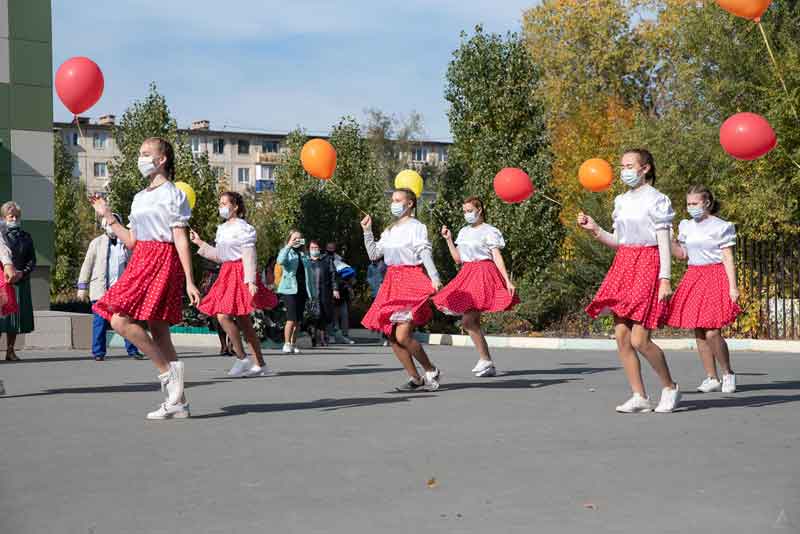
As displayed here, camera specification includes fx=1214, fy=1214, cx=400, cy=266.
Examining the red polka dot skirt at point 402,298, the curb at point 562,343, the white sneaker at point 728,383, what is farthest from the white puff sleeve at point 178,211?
the curb at point 562,343

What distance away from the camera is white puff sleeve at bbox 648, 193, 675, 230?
30.5 feet

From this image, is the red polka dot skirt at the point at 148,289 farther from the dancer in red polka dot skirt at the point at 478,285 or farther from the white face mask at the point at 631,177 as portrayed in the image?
the dancer in red polka dot skirt at the point at 478,285

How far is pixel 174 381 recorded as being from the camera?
9000 mm

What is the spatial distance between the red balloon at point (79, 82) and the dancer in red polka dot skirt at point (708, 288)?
241 inches

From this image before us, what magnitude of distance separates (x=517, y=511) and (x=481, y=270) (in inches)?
344

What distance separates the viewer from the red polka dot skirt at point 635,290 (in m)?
9.23

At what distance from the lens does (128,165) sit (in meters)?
33.0

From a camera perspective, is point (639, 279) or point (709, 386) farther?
point (709, 386)

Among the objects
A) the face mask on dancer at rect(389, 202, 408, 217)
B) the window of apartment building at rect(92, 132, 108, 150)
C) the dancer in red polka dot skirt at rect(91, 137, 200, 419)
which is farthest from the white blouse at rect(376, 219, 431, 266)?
the window of apartment building at rect(92, 132, 108, 150)

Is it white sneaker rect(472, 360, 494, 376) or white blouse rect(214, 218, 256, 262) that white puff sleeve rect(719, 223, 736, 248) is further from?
white blouse rect(214, 218, 256, 262)

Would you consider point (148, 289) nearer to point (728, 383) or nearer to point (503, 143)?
point (728, 383)

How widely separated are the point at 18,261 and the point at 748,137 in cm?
881

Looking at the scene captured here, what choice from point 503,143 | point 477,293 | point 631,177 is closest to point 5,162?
point 503,143

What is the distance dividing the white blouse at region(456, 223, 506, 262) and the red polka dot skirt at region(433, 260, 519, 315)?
0.26 feet
